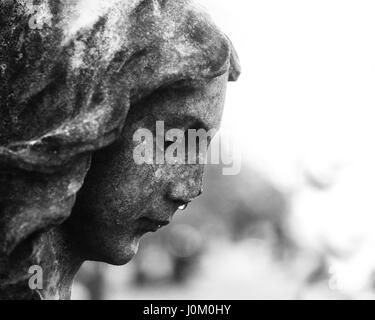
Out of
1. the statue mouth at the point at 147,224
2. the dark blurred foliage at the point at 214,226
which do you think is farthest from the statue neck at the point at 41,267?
the dark blurred foliage at the point at 214,226

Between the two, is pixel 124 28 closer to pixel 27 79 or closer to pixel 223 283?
pixel 27 79

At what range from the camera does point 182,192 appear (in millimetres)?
2445

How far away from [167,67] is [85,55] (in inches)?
10.0

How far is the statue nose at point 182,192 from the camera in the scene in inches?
95.7

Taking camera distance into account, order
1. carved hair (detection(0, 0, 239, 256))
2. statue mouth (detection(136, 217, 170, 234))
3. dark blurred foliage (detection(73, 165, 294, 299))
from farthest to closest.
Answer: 1. dark blurred foliage (detection(73, 165, 294, 299))
2. statue mouth (detection(136, 217, 170, 234))
3. carved hair (detection(0, 0, 239, 256))

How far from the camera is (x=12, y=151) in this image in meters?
2.07

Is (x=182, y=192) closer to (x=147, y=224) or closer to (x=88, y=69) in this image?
(x=147, y=224)

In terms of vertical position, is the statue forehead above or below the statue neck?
above

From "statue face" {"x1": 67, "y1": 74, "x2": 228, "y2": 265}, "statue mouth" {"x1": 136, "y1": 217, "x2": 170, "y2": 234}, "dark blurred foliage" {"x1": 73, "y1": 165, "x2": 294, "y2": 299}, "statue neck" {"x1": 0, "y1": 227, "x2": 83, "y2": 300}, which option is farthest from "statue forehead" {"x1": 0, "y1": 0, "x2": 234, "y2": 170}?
"dark blurred foliage" {"x1": 73, "y1": 165, "x2": 294, "y2": 299}

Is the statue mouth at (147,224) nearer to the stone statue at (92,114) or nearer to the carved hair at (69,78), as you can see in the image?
the stone statue at (92,114)

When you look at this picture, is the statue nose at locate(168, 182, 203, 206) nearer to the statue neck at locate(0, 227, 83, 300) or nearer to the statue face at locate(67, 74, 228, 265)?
the statue face at locate(67, 74, 228, 265)

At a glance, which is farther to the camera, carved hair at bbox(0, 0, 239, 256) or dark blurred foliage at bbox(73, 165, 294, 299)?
dark blurred foliage at bbox(73, 165, 294, 299)

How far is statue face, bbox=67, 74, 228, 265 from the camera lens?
2.34 meters
